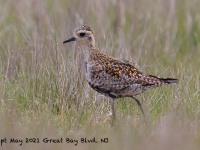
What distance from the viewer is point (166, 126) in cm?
631

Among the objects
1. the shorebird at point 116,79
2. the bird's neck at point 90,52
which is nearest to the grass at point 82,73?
the shorebird at point 116,79

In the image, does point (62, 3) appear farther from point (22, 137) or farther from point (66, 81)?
point (22, 137)

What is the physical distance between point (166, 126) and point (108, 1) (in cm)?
638

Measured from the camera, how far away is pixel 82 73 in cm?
896

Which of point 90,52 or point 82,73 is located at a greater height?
point 90,52

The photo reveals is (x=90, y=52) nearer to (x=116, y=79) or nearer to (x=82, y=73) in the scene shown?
(x=116, y=79)

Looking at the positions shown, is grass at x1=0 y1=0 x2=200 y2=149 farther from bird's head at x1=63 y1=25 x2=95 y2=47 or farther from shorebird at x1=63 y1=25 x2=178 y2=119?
bird's head at x1=63 y1=25 x2=95 y2=47

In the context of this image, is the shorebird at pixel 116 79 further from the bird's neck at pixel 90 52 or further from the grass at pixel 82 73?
the grass at pixel 82 73

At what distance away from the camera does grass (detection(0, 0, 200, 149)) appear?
6.84 meters

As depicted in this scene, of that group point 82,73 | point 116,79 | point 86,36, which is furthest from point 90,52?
point 82,73

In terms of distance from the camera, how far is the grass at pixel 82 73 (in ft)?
22.5

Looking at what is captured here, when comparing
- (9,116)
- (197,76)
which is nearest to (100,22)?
(197,76)

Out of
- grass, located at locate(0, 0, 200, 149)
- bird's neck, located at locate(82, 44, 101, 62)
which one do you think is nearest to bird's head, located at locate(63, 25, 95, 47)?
bird's neck, located at locate(82, 44, 101, 62)

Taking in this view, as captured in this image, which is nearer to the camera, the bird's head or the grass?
the grass
